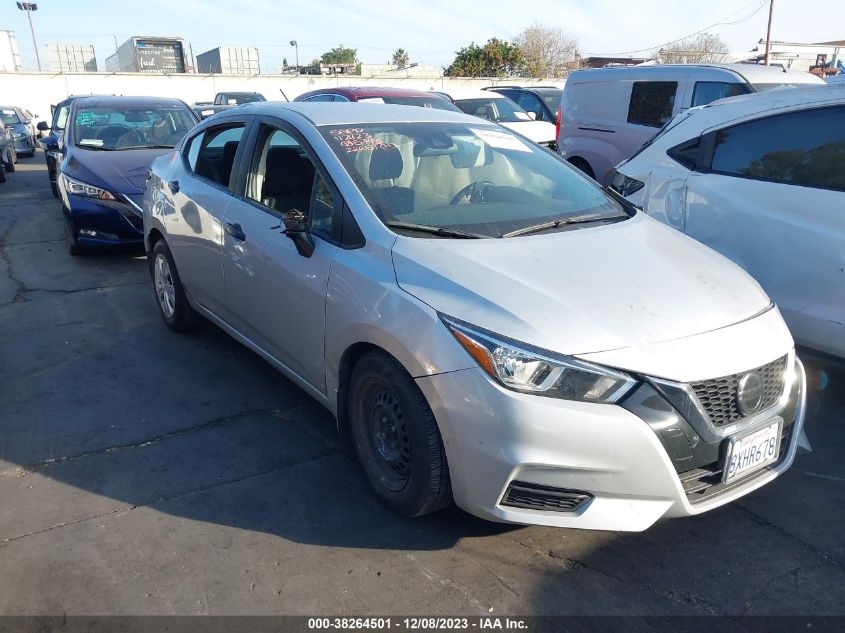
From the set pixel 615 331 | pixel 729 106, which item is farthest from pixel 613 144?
pixel 615 331

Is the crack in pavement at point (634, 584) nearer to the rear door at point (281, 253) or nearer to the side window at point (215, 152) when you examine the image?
the rear door at point (281, 253)

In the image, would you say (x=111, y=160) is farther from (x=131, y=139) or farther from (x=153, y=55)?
(x=153, y=55)

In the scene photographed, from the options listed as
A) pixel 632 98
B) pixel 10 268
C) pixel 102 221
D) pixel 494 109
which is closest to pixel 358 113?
pixel 102 221

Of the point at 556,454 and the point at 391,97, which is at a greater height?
the point at 391,97

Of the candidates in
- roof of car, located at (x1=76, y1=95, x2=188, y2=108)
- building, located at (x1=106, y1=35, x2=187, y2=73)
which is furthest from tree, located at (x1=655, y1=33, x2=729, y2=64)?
roof of car, located at (x1=76, y1=95, x2=188, y2=108)

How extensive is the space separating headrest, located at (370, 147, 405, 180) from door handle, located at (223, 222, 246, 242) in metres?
0.94

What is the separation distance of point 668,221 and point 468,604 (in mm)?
3155

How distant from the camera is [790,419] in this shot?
293cm

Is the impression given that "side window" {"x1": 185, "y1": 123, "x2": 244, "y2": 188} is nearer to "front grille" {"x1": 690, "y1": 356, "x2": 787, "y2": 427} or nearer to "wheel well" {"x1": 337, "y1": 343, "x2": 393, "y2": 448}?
"wheel well" {"x1": 337, "y1": 343, "x2": 393, "y2": 448}

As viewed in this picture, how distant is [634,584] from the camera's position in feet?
8.84

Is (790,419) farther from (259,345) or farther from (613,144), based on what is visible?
(613,144)

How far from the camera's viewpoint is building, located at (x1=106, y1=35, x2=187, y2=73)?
39.5 m

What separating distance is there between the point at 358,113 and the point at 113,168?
4768mm

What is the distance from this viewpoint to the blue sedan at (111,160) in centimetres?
736
